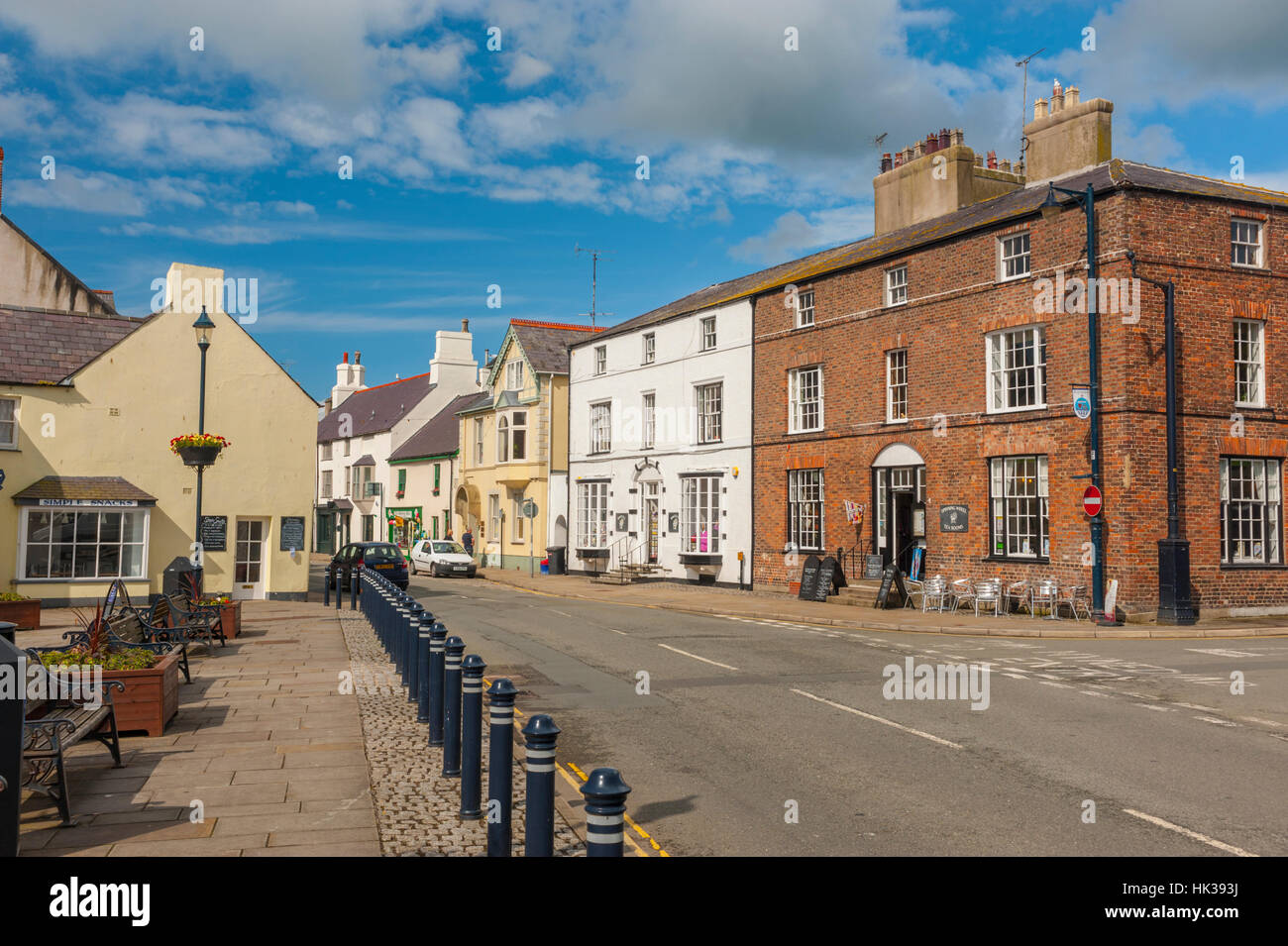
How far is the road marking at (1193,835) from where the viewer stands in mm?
6199

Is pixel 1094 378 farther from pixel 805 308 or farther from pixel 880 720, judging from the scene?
pixel 880 720

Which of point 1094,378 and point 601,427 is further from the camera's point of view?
point 601,427

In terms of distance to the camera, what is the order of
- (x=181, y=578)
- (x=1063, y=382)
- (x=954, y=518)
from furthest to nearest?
(x=954, y=518), (x=1063, y=382), (x=181, y=578)

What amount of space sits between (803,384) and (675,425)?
621cm

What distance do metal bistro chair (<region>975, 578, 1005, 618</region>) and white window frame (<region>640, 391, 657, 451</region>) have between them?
48.4 ft

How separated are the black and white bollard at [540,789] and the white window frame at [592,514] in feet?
106

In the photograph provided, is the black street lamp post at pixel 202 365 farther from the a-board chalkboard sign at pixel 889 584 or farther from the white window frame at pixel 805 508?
the white window frame at pixel 805 508

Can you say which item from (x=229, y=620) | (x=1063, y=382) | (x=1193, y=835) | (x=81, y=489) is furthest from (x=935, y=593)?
(x=81, y=489)

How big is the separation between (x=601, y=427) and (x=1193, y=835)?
107 ft

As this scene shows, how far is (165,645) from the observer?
11094 mm

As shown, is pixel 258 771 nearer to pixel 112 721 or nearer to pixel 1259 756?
pixel 112 721

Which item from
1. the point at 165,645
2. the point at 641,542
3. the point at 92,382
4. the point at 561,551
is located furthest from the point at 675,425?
the point at 165,645

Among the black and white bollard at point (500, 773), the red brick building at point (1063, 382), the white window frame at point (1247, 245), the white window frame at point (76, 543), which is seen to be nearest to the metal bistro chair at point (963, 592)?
the red brick building at point (1063, 382)

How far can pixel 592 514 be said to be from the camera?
3869 cm
